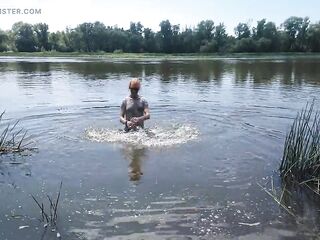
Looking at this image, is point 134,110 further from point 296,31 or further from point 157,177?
point 296,31

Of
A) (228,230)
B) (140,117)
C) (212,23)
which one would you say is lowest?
(228,230)

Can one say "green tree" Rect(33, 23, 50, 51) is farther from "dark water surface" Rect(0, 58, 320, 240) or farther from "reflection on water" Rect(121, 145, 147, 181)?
"reflection on water" Rect(121, 145, 147, 181)

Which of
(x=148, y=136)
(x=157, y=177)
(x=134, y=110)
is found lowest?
(x=157, y=177)

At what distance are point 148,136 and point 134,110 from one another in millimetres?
948

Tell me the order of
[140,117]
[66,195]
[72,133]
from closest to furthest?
[66,195] < [140,117] < [72,133]

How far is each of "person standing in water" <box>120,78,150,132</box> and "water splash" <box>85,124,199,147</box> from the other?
0.24 meters

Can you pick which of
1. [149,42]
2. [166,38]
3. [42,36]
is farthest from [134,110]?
[42,36]

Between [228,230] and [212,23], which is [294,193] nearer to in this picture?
[228,230]

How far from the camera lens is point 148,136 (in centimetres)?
1225

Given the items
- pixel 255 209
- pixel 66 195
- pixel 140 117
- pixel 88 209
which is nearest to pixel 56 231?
pixel 88 209

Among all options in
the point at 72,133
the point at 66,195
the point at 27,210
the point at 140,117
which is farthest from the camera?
the point at 72,133

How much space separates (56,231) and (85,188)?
6.24ft

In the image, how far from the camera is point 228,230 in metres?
6.59

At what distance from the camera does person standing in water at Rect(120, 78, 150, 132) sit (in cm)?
1231
